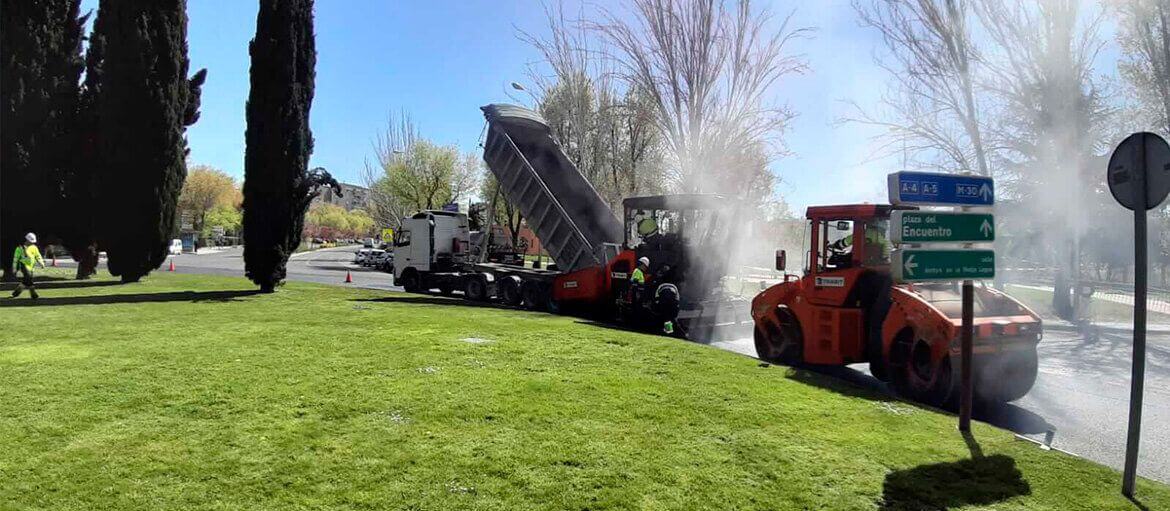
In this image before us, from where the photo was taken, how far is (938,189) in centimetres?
536

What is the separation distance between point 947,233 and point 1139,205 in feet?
4.27

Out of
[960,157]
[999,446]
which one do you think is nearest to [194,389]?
[999,446]

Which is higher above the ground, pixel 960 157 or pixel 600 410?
pixel 960 157

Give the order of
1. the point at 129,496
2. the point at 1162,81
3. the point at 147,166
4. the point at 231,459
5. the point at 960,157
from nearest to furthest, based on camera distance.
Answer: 1. the point at 129,496
2. the point at 231,459
3. the point at 1162,81
4. the point at 960,157
5. the point at 147,166

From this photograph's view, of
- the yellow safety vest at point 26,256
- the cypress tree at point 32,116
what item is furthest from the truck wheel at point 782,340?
the cypress tree at point 32,116

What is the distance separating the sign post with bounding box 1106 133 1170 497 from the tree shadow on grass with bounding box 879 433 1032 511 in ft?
2.23

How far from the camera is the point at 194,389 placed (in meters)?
5.41

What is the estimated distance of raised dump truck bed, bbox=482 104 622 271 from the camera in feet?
47.5

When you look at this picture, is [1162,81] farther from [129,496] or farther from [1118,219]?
[129,496]

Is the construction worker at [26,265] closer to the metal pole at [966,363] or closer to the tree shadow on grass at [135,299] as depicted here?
the tree shadow on grass at [135,299]

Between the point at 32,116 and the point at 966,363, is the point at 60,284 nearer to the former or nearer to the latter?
the point at 32,116

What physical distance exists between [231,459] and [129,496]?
593mm

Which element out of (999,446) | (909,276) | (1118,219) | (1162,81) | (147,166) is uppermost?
(1162,81)

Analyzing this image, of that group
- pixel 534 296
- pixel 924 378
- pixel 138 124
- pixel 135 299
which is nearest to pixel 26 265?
pixel 135 299
